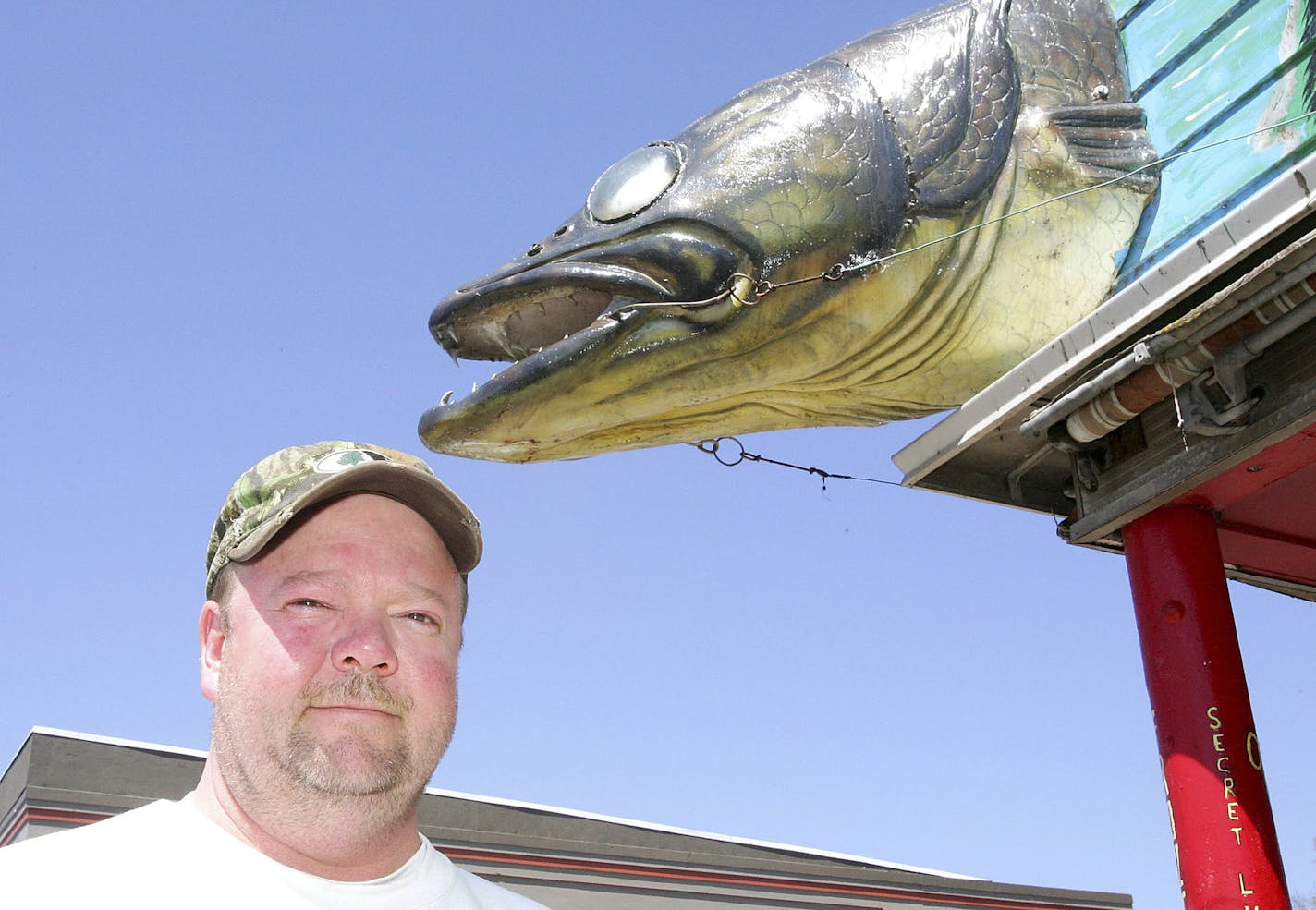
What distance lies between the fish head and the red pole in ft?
5.19

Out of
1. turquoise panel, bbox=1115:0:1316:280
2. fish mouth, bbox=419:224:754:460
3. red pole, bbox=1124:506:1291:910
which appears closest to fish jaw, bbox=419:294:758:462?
fish mouth, bbox=419:224:754:460

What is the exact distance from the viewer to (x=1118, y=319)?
4578 mm

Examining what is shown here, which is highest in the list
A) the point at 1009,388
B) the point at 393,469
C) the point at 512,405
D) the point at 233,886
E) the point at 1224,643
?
the point at 1009,388

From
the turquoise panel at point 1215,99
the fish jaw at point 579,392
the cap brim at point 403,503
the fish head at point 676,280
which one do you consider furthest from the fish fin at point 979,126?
the cap brim at point 403,503

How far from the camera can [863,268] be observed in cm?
491

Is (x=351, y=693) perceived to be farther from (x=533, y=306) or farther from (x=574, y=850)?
(x=574, y=850)

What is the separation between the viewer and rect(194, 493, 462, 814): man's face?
209 cm

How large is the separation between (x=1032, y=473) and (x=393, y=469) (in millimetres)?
3753

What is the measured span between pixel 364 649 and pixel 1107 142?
3.97 meters

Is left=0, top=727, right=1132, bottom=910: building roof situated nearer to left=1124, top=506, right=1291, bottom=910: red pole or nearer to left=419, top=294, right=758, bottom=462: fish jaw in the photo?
A: left=419, top=294, right=758, bottom=462: fish jaw

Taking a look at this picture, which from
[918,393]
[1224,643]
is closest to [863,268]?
[918,393]

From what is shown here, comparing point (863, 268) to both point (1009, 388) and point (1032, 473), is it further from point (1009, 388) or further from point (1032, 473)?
point (1032, 473)

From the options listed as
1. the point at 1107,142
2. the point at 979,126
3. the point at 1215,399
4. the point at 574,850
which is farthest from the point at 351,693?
the point at 574,850

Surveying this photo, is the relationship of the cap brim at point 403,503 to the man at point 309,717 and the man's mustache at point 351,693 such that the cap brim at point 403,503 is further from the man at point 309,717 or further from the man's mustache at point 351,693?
the man's mustache at point 351,693
